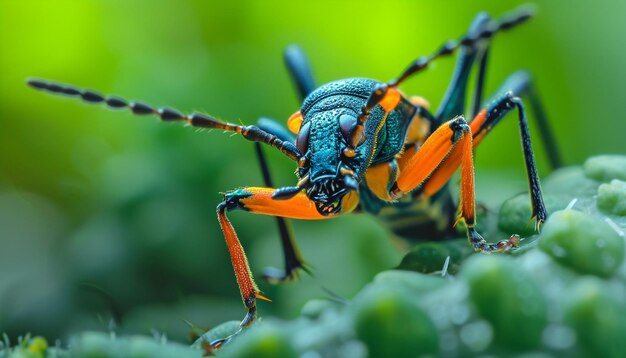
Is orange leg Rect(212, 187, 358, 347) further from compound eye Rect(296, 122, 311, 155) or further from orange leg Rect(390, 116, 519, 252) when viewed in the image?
→ orange leg Rect(390, 116, 519, 252)

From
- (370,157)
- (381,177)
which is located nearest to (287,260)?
(381,177)

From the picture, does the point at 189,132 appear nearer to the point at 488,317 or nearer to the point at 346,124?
the point at 346,124

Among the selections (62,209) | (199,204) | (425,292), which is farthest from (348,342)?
(62,209)

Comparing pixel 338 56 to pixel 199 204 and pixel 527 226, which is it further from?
pixel 527 226

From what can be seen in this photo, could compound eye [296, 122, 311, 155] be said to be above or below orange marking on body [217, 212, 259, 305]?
above

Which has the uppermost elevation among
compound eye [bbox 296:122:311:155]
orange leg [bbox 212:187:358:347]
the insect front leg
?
compound eye [bbox 296:122:311:155]

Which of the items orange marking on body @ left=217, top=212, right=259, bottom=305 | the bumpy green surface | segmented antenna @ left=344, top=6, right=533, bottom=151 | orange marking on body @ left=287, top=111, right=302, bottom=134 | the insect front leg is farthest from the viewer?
the insect front leg

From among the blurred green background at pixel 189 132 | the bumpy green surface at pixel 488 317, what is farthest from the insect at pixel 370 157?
the bumpy green surface at pixel 488 317

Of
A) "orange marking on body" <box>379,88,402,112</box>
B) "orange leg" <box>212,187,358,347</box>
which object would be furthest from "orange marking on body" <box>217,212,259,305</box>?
"orange marking on body" <box>379,88,402,112</box>
